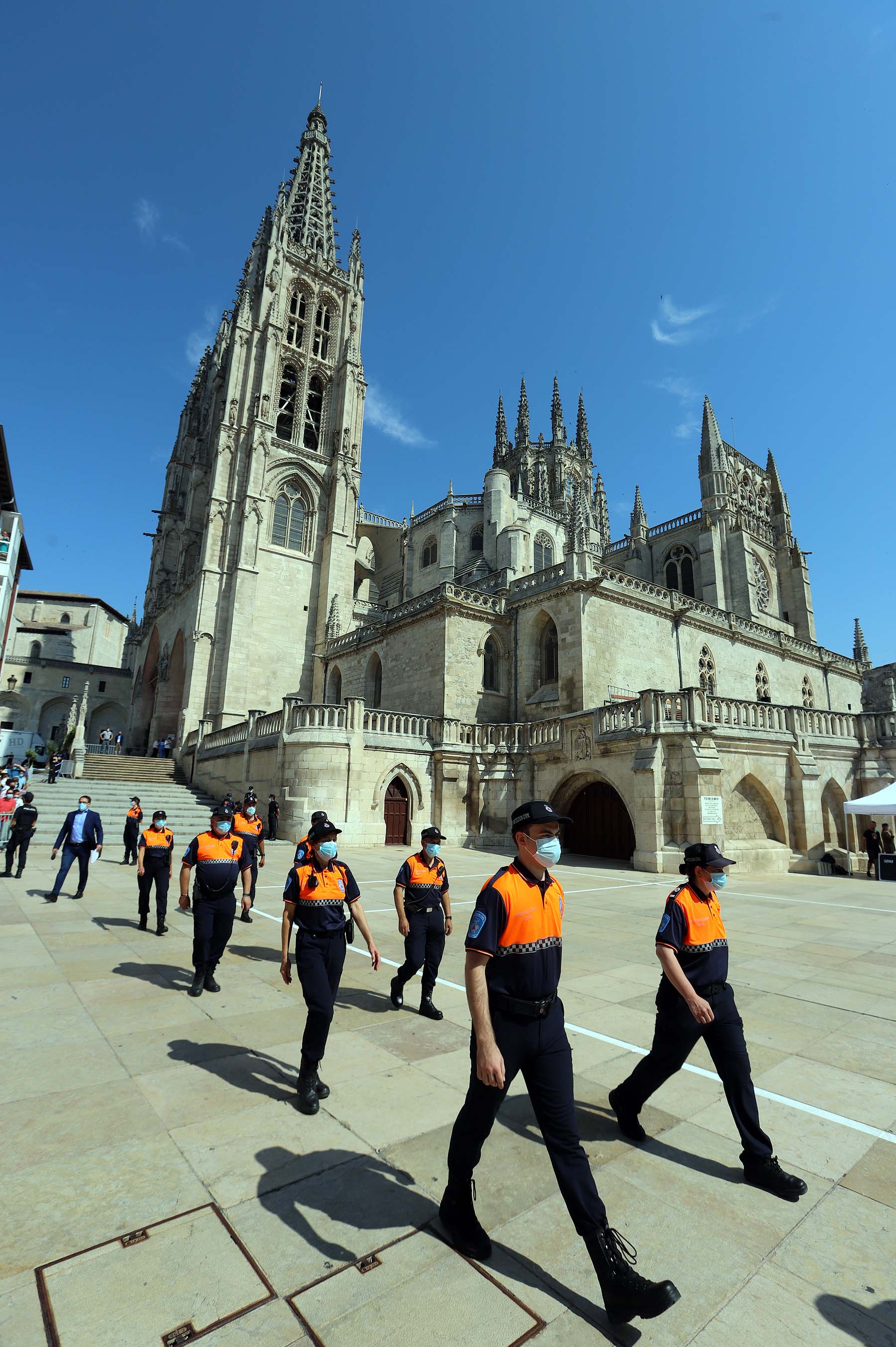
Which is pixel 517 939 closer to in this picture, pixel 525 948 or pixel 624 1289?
pixel 525 948

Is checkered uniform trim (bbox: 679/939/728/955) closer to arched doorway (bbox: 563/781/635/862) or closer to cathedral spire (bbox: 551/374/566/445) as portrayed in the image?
arched doorway (bbox: 563/781/635/862)

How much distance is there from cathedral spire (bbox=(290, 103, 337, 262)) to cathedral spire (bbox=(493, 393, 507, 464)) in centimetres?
2079

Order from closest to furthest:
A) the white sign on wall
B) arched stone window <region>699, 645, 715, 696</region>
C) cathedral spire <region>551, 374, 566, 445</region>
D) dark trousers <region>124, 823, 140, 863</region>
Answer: dark trousers <region>124, 823, 140, 863</region>, the white sign on wall, arched stone window <region>699, 645, 715, 696</region>, cathedral spire <region>551, 374, 566, 445</region>

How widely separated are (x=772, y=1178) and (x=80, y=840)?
10063 millimetres

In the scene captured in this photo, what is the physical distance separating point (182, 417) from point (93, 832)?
2006 inches

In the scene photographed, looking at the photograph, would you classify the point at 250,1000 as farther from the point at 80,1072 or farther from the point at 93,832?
the point at 93,832

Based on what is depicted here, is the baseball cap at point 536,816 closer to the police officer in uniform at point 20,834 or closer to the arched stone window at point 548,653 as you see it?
the police officer in uniform at point 20,834

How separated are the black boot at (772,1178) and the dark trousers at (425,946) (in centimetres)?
290

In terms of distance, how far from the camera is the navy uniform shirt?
2646 mm

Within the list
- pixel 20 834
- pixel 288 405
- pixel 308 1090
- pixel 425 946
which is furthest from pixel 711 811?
pixel 288 405

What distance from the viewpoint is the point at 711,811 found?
15391 millimetres

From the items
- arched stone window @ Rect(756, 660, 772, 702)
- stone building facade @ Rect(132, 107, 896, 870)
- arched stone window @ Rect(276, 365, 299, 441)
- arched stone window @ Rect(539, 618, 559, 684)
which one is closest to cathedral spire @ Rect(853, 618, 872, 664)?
stone building facade @ Rect(132, 107, 896, 870)

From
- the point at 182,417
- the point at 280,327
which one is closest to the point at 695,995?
the point at 280,327

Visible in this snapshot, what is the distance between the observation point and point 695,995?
10.5 feet
